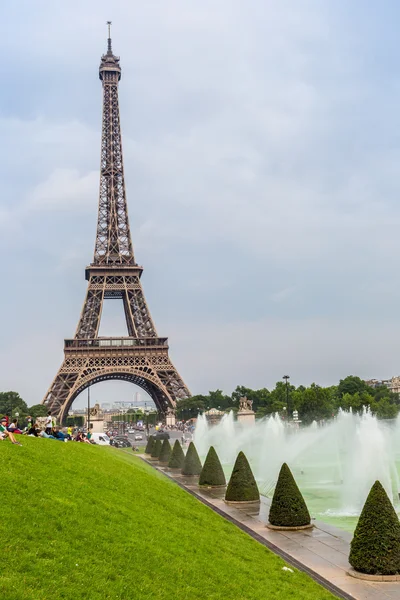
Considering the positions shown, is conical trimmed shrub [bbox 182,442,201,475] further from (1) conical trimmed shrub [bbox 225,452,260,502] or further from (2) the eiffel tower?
(2) the eiffel tower

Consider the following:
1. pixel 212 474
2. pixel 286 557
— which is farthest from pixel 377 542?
pixel 212 474

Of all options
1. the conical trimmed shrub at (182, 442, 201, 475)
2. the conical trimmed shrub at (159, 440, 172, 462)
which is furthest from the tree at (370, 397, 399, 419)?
the conical trimmed shrub at (182, 442, 201, 475)

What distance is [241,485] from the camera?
2597 centimetres

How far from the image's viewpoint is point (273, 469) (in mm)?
40031

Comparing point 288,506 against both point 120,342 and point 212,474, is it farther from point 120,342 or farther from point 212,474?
point 120,342

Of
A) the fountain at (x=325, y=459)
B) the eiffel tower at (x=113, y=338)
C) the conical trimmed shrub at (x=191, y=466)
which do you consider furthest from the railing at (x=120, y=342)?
the conical trimmed shrub at (x=191, y=466)

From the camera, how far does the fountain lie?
2664 cm

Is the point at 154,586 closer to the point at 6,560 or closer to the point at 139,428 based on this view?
the point at 6,560

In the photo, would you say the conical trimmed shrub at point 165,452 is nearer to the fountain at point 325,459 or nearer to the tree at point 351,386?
the fountain at point 325,459

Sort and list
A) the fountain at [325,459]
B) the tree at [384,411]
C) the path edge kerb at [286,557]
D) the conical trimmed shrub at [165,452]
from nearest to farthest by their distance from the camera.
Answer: the path edge kerb at [286,557], the fountain at [325,459], the conical trimmed shrub at [165,452], the tree at [384,411]

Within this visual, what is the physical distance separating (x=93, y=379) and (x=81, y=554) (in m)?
91.5

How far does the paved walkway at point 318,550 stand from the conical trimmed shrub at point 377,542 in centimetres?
40

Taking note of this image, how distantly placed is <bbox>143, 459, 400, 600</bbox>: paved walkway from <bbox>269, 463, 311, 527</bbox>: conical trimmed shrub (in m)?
0.41

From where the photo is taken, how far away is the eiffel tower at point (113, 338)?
324 ft
